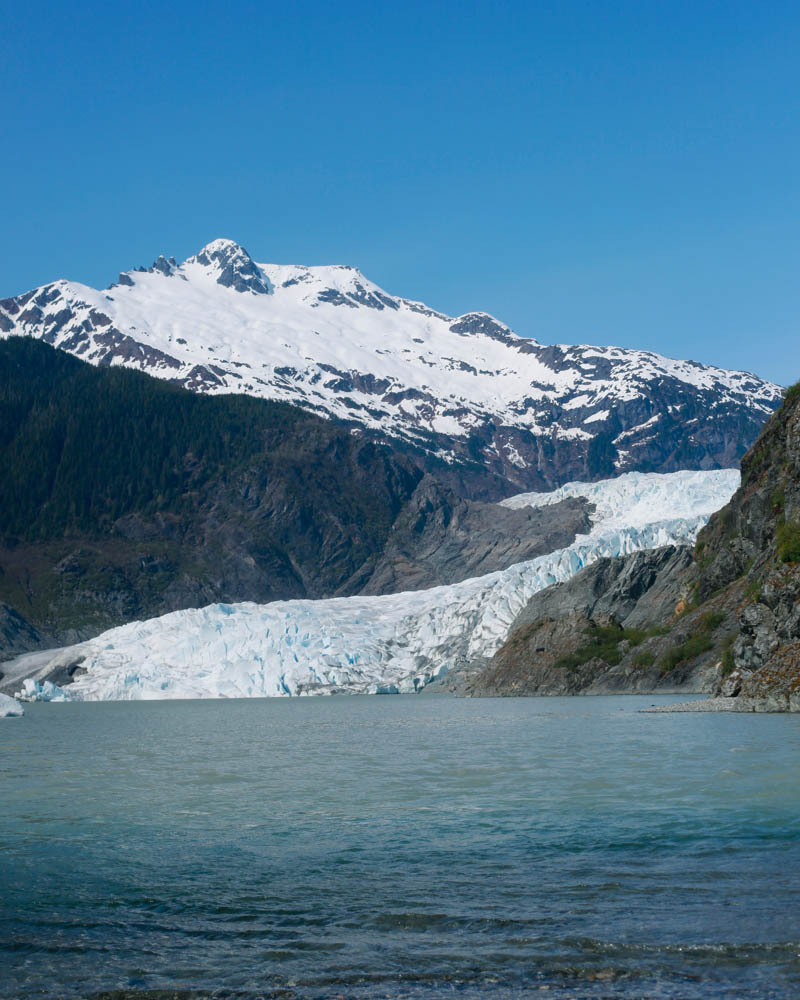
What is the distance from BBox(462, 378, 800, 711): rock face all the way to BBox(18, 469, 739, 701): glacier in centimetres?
2225

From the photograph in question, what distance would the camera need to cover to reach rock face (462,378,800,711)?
151ft

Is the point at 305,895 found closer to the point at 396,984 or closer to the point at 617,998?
the point at 396,984

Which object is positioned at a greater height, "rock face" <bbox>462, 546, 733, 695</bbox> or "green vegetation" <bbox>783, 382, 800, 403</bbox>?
"green vegetation" <bbox>783, 382, 800, 403</bbox>

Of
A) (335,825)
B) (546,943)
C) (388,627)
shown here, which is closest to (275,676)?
(388,627)

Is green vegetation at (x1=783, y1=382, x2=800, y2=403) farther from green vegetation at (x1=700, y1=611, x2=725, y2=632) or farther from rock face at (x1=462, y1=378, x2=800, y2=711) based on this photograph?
green vegetation at (x1=700, y1=611, x2=725, y2=632)

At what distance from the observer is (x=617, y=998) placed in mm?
8320

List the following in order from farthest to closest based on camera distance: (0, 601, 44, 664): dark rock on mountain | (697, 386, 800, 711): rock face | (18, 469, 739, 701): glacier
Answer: (0, 601, 44, 664): dark rock on mountain → (18, 469, 739, 701): glacier → (697, 386, 800, 711): rock face

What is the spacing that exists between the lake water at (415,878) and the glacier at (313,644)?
8995 cm

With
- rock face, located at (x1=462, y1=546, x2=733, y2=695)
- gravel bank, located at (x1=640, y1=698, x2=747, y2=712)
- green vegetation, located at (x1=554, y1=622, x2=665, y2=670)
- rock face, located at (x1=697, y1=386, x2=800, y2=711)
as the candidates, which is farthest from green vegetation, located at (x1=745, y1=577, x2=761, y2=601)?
green vegetation, located at (x1=554, y1=622, x2=665, y2=670)

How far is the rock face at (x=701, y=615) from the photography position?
1810 inches

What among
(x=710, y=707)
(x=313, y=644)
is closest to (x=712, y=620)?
(x=710, y=707)

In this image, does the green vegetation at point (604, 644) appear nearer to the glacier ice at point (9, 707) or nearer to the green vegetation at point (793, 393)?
the green vegetation at point (793, 393)

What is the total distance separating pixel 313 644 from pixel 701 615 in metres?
58.4

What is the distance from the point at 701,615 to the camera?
74.6 m
